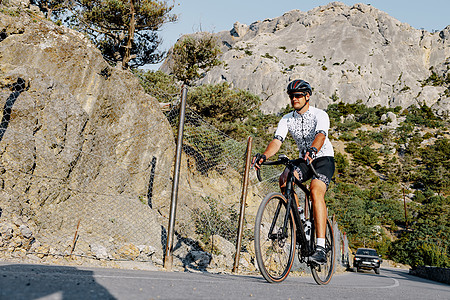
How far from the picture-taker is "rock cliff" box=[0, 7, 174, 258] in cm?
631

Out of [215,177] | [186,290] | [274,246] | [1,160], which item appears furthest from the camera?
[215,177]

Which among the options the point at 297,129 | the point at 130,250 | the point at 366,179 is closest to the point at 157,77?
the point at 130,250

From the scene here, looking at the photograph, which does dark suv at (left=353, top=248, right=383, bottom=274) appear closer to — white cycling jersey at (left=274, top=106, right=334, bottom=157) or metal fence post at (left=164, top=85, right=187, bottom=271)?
metal fence post at (left=164, top=85, right=187, bottom=271)

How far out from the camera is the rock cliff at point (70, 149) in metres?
6.31

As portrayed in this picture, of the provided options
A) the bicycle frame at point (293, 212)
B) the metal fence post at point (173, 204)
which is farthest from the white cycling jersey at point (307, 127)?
the metal fence post at point (173, 204)

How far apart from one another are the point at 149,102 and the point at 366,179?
60.1 m

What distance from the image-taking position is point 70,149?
7.66m

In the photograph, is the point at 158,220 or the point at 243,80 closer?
the point at 158,220

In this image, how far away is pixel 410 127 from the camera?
290 ft

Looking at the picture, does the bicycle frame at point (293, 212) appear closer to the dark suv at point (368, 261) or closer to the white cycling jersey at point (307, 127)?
the white cycling jersey at point (307, 127)

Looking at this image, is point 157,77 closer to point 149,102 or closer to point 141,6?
point 141,6

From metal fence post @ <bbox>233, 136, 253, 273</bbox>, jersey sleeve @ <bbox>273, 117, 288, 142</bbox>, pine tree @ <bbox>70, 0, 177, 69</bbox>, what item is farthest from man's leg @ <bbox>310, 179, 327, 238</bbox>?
pine tree @ <bbox>70, 0, 177, 69</bbox>

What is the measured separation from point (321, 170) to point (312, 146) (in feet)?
1.48

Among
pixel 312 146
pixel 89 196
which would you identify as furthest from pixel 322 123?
pixel 89 196
